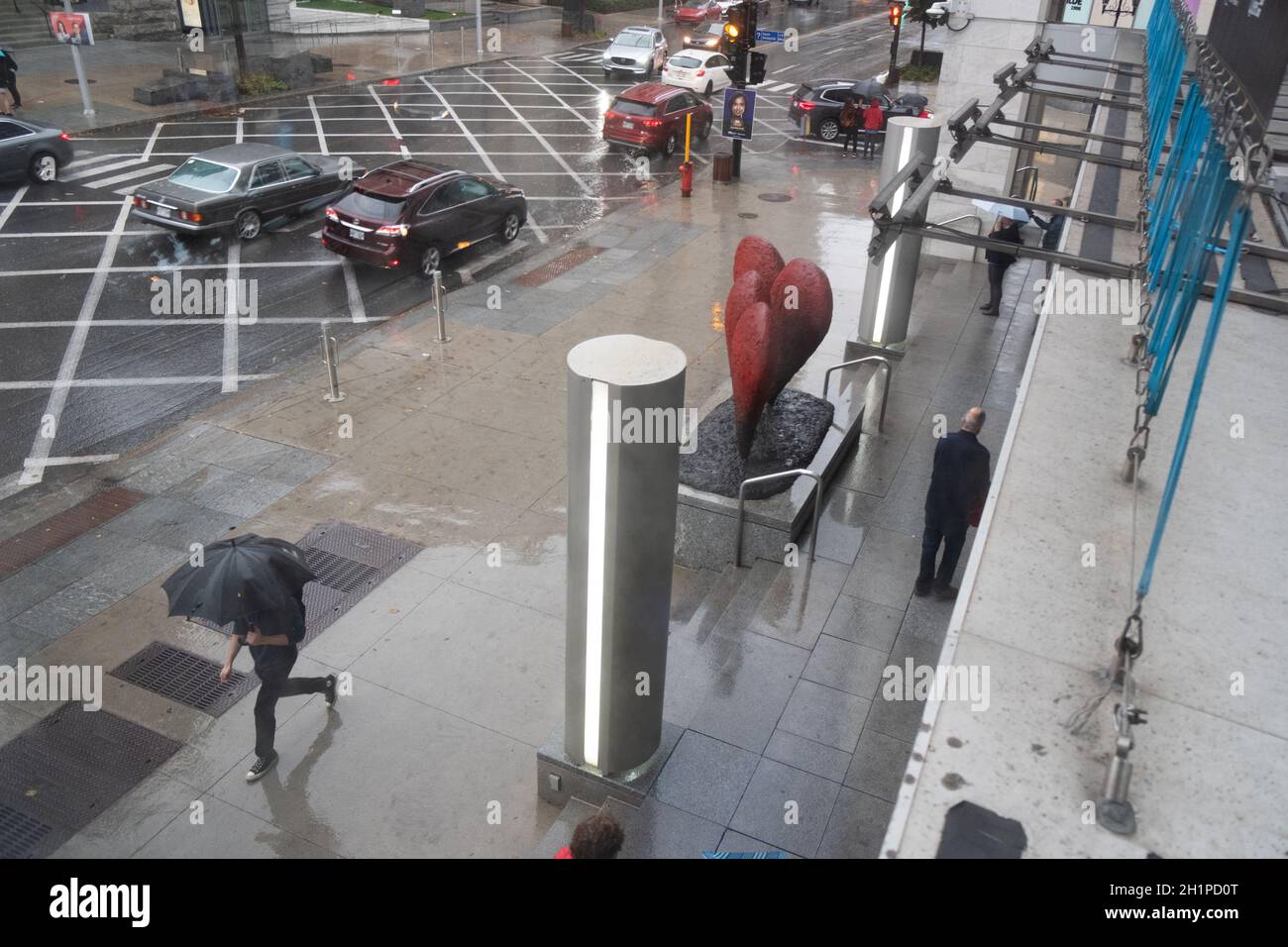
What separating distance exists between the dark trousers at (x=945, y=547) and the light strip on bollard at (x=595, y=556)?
3.52m

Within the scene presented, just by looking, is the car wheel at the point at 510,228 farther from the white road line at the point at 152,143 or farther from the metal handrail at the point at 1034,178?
the white road line at the point at 152,143

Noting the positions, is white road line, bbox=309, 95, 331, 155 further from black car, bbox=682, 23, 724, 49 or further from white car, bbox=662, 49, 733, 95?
black car, bbox=682, 23, 724, 49

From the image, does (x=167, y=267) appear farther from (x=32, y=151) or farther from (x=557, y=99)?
(x=557, y=99)

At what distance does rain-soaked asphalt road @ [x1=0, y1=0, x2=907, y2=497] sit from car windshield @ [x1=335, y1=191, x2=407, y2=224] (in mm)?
1034

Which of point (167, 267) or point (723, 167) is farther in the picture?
point (723, 167)

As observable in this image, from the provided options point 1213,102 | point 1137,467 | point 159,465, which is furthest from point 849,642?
point 159,465

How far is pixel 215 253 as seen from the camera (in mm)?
17531

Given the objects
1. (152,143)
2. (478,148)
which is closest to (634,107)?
(478,148)

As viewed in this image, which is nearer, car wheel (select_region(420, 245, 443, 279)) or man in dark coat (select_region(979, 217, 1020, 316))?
man in dark coat (select_region(979, 217, 1020, 316))

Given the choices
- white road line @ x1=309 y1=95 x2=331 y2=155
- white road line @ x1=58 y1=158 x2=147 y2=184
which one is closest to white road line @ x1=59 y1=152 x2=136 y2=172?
white road line @ x1=58 y1=158 x2=147 y2=184

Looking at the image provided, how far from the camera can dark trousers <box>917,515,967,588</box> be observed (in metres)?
8.20

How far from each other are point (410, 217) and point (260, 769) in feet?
37.0

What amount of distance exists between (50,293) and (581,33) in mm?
32800

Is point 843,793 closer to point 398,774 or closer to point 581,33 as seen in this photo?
point 398,774
